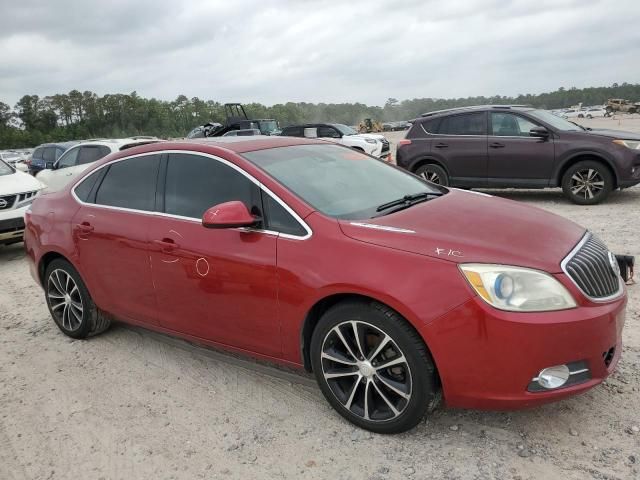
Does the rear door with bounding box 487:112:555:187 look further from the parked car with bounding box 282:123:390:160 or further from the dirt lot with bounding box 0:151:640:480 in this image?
the parked car with bounding box 282:123:390:160

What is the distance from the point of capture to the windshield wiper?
3455 mm

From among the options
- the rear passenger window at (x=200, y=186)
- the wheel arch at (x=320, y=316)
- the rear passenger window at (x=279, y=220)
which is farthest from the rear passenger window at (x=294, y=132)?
the wheel arch at (x=320, y=316)

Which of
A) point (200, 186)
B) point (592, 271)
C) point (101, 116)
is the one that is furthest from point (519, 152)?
point (101, 116)

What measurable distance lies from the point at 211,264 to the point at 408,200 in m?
1.34

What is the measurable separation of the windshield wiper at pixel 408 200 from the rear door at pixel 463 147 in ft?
20.8

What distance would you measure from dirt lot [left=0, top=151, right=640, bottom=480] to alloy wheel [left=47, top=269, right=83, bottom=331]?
44cm

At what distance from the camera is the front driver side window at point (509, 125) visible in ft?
30.8

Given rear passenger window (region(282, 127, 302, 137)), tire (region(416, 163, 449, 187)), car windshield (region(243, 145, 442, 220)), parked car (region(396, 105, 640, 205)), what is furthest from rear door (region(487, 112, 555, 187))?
rear passenger window (region(282, 127, 302, 137))

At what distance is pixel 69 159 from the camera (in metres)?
12.7

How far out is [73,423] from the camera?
3434 mm

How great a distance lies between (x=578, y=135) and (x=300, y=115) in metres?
117

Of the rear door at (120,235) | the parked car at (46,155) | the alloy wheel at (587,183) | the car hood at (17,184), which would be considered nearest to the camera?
the rear door at (120,235)

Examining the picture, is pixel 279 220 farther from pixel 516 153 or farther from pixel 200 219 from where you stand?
pixel 516 153

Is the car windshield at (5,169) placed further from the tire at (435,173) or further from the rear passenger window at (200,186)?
the tire at (435,173)
